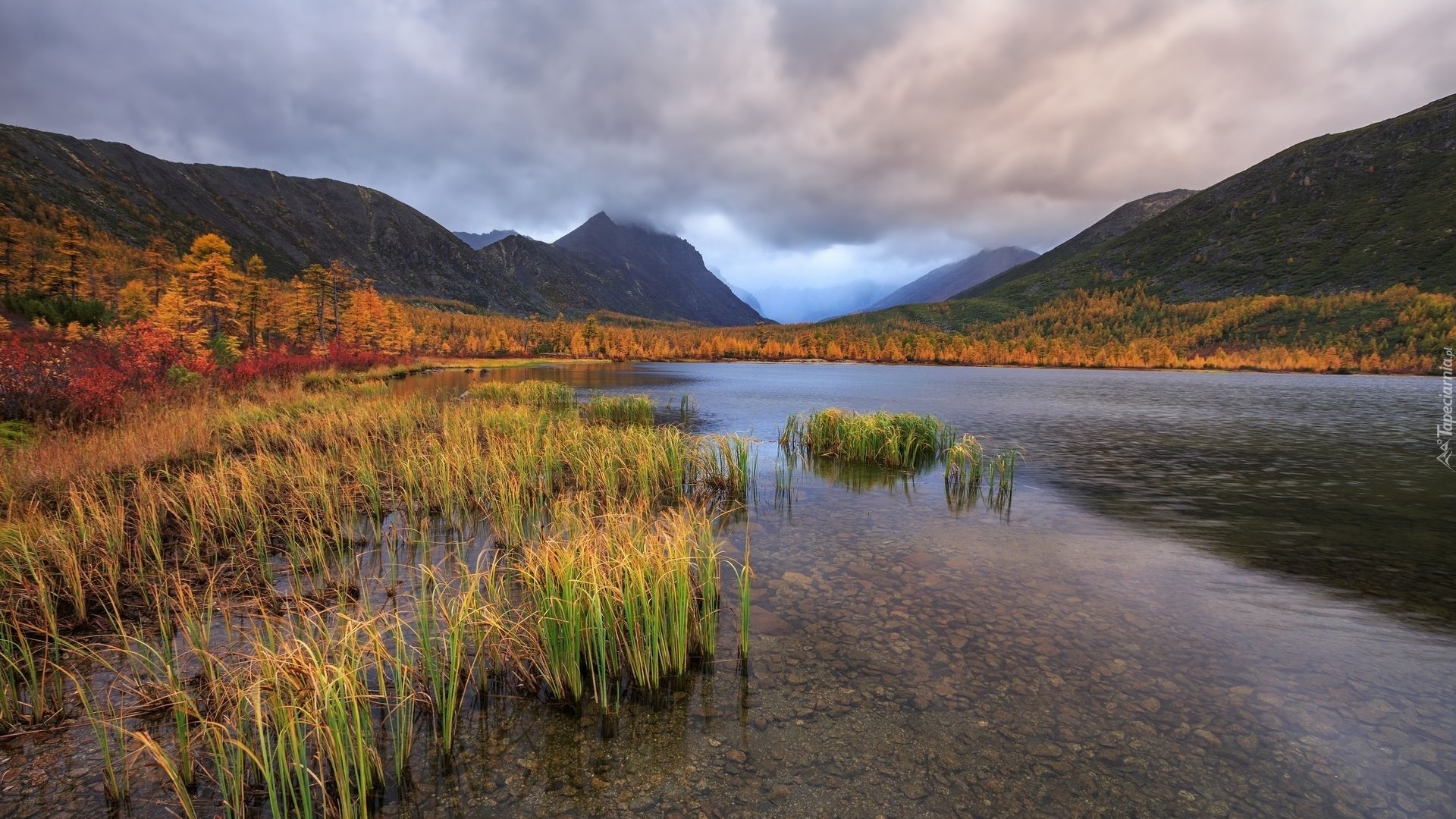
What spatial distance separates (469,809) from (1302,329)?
7671 inches

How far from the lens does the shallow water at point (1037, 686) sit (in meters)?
4.91

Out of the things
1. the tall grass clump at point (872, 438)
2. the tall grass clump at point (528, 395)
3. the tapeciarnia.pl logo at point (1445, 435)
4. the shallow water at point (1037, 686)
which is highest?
the tall grass clump at point (528, 395)

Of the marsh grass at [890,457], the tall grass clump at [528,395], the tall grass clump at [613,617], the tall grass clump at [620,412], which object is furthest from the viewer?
the tall grass clump at [528,395]

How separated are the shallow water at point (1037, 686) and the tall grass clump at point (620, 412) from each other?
A: 1247 cm

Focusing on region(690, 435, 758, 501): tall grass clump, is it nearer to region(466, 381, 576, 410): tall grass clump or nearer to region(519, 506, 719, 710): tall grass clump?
region(519, 506, 719, 710): tall grass clump

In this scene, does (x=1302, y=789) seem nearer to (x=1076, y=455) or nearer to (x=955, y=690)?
(x=955, y=690)

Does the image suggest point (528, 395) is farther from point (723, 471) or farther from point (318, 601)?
point (318, 601)

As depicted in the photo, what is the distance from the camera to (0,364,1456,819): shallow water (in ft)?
16.1

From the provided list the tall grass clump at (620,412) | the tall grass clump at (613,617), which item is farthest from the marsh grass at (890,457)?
the tall grass clump at (613,617)

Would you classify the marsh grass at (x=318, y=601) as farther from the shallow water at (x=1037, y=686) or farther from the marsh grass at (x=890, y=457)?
the marsh grass at (x=890, y=457)

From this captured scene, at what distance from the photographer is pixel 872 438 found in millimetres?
21078

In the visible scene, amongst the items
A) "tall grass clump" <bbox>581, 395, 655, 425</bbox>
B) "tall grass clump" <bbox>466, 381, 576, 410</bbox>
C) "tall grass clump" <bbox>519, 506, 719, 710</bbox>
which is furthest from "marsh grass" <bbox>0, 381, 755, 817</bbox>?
"tall grass clump" <bbox>466, 381, 576, 410</bbox>

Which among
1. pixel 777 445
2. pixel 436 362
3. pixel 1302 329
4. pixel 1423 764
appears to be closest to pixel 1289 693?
pixel 1423 764

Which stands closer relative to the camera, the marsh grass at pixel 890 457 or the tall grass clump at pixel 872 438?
the marsh grass at pixel 890 457
